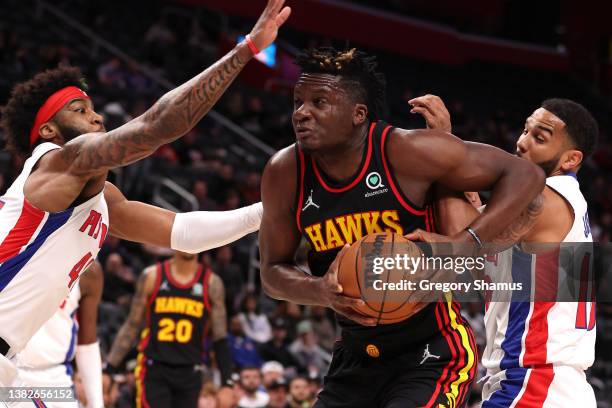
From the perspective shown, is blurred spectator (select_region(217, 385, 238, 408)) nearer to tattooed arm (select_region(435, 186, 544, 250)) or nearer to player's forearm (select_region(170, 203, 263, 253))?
player's forearm (select_region(170, 203, 263, 253))

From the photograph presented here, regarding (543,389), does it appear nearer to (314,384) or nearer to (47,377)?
(47,377)

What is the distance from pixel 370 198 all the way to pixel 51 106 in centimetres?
162

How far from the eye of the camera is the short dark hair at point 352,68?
4055 mm

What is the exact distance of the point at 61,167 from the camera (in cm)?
410

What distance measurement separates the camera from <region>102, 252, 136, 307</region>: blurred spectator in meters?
10.4

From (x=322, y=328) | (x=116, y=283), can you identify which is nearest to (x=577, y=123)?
(x=116, y=283)

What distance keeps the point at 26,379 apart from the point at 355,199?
9.71 feet

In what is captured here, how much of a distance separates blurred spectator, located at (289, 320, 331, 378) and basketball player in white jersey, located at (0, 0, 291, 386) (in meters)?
6.96

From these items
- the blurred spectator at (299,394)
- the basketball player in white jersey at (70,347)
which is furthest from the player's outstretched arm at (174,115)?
the blurred spectator at (299,394)

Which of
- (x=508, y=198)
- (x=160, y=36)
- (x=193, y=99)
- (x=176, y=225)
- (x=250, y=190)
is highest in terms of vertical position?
(x=160, y=36)

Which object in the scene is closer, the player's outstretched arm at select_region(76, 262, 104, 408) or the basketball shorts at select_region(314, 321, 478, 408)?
the basketball shorts at select_region(314, 321, 478, 408)

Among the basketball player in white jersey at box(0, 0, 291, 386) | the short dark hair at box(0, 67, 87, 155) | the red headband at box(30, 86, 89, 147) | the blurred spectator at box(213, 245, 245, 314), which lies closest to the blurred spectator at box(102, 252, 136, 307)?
the blurred spectator at box(213, 245, 245, 314)

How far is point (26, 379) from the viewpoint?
592 centimetres

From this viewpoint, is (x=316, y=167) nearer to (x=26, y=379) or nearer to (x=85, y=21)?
(x=26, y=379)
